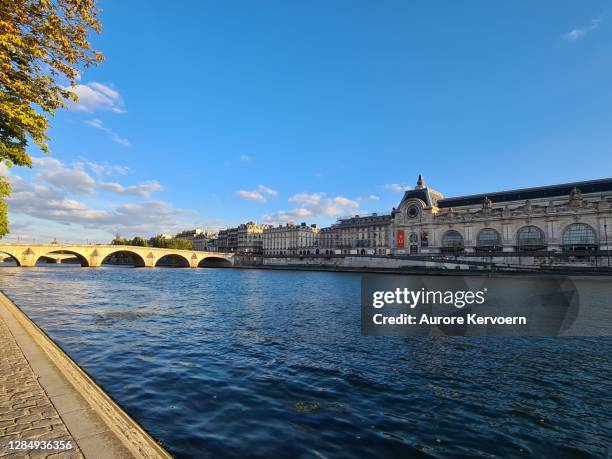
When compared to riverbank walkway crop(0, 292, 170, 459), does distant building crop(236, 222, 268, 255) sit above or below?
above

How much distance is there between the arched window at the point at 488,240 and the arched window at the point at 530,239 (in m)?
5.36

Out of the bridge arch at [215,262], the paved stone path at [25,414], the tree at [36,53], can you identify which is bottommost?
the paved stone path at [25,414]

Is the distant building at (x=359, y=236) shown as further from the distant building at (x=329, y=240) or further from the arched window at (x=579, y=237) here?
the arched window at (x=579, y=237)

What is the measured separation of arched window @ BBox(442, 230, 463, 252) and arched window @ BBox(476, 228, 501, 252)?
5.45 meters

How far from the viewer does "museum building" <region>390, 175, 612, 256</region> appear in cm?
9138

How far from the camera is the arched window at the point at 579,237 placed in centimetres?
9012

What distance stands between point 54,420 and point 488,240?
116579 mm

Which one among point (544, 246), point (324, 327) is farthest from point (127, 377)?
point (544, 246)

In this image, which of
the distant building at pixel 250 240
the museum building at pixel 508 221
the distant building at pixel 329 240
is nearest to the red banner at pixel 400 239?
the museum building at pixel 508 221

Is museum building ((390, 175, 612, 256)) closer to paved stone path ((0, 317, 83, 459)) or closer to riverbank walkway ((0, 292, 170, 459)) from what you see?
riverbank walkway ((0, 292, 170, 459))

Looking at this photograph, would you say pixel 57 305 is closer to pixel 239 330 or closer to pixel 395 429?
pixel 239 330

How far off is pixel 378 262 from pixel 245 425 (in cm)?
10400

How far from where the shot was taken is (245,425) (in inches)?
309

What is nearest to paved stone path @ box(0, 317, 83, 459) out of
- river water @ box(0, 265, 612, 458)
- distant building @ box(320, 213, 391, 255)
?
river water @ box(0, 265, 612, 458)
